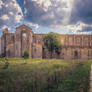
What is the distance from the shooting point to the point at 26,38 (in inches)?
1216

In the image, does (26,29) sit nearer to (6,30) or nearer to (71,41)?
(6,30)

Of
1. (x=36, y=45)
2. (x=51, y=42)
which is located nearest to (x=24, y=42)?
(x=36, y=45)

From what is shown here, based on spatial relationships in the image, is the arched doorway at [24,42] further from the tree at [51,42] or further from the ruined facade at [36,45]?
the tree at [51,42]

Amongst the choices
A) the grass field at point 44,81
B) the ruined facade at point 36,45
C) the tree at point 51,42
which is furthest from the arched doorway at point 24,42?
the grass field at point 44,81

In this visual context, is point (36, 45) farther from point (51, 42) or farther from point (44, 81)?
point (44, 81)

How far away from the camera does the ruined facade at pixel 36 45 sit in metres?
30.8

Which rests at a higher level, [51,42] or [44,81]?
[51,42]

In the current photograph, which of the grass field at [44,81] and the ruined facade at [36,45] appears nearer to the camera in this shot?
the grass field at [44,81]

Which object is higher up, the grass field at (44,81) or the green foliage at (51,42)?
the green foliage at (51,42)

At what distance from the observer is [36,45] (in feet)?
103

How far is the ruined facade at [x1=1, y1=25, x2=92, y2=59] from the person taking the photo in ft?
101

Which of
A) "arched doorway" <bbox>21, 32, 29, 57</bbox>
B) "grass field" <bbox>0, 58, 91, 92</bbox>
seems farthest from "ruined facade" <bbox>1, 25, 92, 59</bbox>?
"grass field" <bbox>0, 58, 91, 92</bbox>

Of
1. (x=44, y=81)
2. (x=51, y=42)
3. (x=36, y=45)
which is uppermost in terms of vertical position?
(x=51, y=42)

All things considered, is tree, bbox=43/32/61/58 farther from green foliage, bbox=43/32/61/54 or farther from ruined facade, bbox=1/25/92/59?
ruined facade, bbox=1/25/92/59
